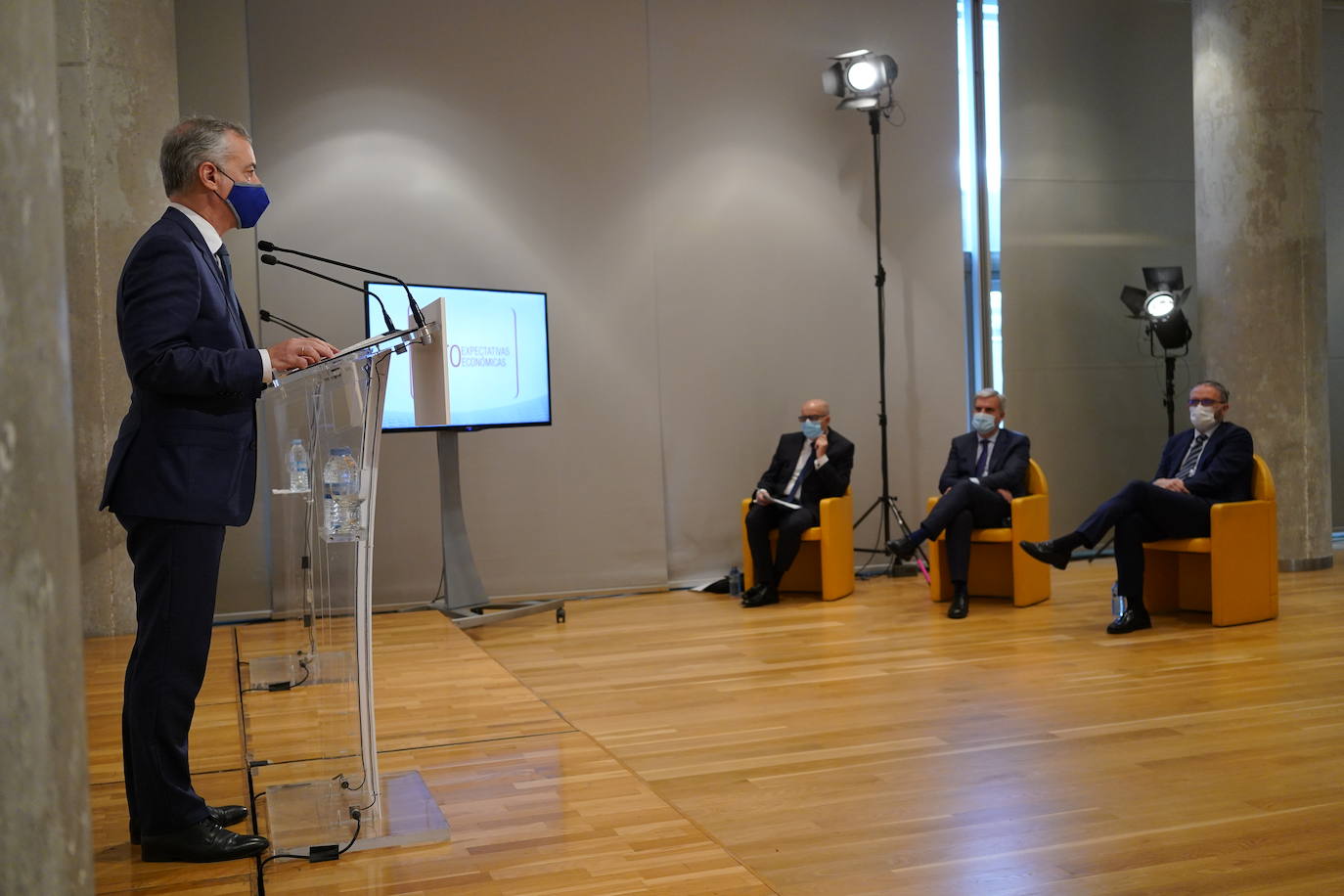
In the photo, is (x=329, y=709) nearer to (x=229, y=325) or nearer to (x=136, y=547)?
(x=136, y=547)

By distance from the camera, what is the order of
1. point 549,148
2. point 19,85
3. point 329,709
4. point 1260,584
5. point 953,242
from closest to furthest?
point 19,85
point 329,709
point 1260,584
point 549,148
point 953,242

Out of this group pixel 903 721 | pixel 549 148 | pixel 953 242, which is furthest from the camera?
pixel 953 242

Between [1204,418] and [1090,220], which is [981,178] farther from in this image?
[1204,418]

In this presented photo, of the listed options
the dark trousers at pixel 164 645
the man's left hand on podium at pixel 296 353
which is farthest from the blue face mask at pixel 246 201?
the dark trousers at pixel 164 645

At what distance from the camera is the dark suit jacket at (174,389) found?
2.44m

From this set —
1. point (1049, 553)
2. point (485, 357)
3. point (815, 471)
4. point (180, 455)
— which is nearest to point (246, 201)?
point (180, 455)

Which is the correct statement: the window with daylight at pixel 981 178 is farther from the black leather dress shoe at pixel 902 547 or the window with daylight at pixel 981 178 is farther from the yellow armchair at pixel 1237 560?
the yellow armchair at pixel 1237 560

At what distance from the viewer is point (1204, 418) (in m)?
5.99

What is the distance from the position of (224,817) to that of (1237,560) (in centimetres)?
461

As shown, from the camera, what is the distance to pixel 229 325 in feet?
8.57

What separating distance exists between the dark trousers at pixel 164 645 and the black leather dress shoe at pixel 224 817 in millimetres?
185

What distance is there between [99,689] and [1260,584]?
496 centimetres

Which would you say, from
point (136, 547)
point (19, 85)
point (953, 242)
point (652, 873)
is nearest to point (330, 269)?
point (953, 242)

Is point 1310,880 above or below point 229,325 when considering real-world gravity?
below
